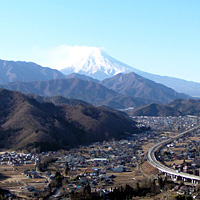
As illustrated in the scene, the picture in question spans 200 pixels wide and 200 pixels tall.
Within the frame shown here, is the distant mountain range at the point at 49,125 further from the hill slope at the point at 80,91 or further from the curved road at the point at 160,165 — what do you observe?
the hill slope at the point at 80,91

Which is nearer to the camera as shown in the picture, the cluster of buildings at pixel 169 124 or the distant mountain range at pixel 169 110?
the cluster of buildings at pixel 169 124

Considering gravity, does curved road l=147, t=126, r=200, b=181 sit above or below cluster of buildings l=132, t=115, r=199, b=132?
below

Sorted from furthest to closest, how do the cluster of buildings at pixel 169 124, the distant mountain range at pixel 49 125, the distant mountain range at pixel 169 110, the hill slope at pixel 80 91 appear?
the hill slope at pixel 80 91, the distant mountain range at pixel 169 110, the cluster of buildings at pixel 169 124, the distant mountain range at pixel 49 125

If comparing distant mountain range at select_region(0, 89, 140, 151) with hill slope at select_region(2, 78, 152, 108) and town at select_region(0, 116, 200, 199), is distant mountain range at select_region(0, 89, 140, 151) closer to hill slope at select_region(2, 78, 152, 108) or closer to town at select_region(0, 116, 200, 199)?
town at select_region(0, 116, 200, 199)

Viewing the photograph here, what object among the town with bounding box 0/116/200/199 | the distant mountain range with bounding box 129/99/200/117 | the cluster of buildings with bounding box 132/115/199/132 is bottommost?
the town with bounding box 0/116/200/199

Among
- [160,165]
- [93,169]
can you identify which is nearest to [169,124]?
[160,165]

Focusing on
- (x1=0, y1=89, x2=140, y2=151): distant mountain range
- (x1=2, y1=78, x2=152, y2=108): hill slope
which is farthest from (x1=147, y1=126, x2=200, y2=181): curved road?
(x1=2, y1=78, x2=152, y2=108): hill slope

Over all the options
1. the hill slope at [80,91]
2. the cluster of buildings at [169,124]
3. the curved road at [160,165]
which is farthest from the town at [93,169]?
the hill slope at [80,91]

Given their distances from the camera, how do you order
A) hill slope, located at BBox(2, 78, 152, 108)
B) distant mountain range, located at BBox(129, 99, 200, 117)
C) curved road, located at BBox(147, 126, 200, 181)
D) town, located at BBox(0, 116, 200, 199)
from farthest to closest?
hill slope, located at BBox(2, 78, 152, 108) < distant mountain range, located at BBox(129, 99, 200, 117) < curved road, located at BBox(147, 126, 200, 181) < town, located at BBox(0, 116, 200, 199)
